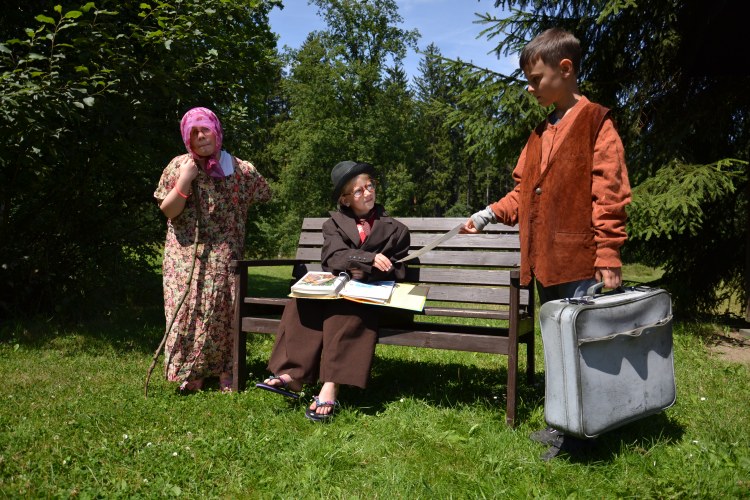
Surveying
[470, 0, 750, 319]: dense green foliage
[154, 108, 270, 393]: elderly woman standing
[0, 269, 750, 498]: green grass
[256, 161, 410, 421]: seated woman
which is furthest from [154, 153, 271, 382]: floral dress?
[470, 0, 750, 319]: dense green foliage

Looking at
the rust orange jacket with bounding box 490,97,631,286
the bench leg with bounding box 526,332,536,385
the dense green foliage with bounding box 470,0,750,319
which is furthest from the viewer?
the dense green foliage with bounding box 470,0,750,319

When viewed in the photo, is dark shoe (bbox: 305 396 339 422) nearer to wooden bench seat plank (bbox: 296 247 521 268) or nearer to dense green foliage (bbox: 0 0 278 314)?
wooden bench seat plank (bbox: 296 247 521 268)

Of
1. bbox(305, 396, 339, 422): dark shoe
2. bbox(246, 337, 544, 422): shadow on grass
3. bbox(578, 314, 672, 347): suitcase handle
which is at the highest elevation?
bbox(578, 314, 672, 347): suitcase handle

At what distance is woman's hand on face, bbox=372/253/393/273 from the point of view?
344cm

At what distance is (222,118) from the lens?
661 cm

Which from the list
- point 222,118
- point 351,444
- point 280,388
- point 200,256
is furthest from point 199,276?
point 222,118

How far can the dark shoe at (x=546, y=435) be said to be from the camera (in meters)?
2.87

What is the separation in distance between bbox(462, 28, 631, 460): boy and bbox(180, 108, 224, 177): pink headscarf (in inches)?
79.6

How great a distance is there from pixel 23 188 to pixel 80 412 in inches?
130

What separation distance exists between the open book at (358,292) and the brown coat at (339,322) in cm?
9

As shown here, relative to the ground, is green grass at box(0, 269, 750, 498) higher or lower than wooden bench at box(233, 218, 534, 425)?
lower

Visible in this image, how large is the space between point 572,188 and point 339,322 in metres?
1.51

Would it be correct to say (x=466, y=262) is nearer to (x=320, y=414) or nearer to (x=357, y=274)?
(x=357, y=274)

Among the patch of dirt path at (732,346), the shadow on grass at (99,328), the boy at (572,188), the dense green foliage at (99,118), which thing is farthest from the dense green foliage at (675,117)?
the shadow on grass at (99,328)
